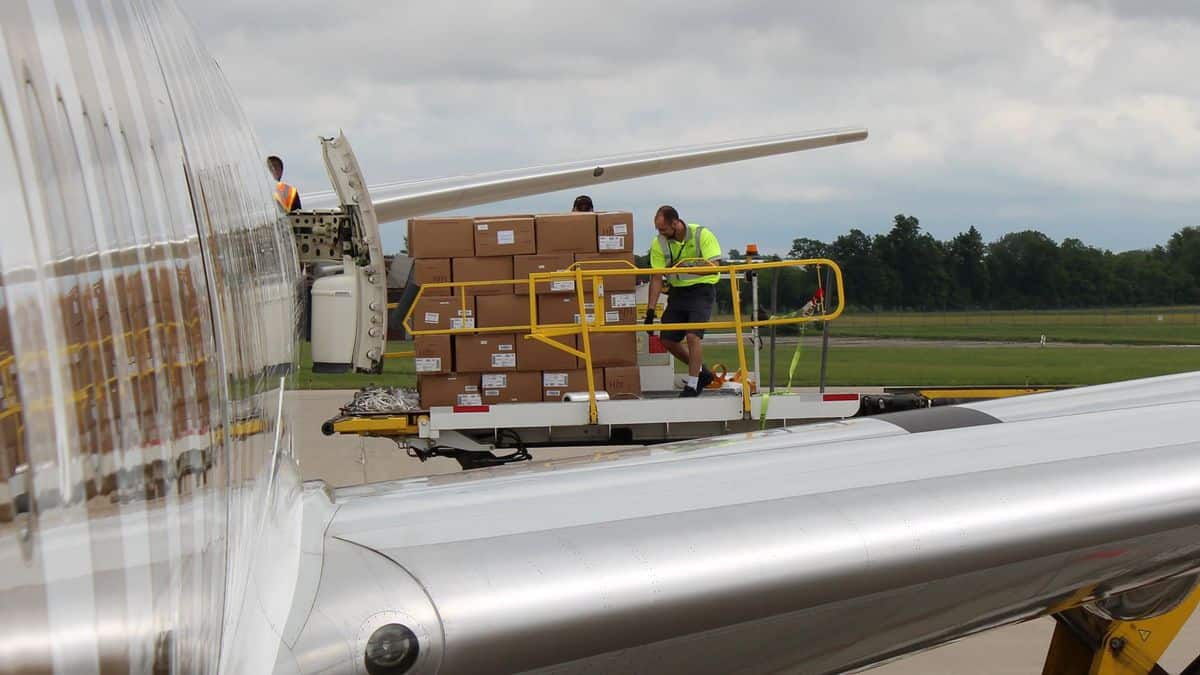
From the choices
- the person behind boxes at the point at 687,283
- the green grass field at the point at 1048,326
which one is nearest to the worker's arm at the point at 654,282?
the person behind boxes at the point at 687,283

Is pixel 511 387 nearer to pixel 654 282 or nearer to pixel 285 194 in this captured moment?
pixel 654 282

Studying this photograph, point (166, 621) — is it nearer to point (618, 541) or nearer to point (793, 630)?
point (618, 541)

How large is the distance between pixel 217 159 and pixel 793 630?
4.79ft

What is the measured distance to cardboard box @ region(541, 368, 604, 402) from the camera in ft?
28.5

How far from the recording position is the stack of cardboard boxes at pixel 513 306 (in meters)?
8.48

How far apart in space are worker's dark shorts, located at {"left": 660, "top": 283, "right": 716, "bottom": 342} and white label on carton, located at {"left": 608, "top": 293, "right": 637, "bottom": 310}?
416mm

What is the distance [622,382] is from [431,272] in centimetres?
156

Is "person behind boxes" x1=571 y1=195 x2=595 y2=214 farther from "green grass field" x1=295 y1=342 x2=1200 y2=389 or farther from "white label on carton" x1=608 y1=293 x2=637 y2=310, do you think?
"green grass field" x1=295 y1=342 x2=1200 y2=389

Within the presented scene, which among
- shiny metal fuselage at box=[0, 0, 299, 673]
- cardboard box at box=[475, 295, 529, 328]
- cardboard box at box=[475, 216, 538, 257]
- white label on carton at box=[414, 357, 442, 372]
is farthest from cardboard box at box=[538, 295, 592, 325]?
shiny metal fuselage at box=[0, 0, 299, 673]

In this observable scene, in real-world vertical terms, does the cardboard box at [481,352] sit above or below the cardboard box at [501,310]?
below

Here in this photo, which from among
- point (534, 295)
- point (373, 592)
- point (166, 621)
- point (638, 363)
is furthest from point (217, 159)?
point (638, 363)

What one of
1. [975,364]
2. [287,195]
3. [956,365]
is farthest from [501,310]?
[975,364]

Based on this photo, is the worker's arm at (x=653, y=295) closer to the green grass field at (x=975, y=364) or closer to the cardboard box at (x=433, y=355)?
the cardboard box at (x=433, y=355)

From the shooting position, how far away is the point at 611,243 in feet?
28.0
